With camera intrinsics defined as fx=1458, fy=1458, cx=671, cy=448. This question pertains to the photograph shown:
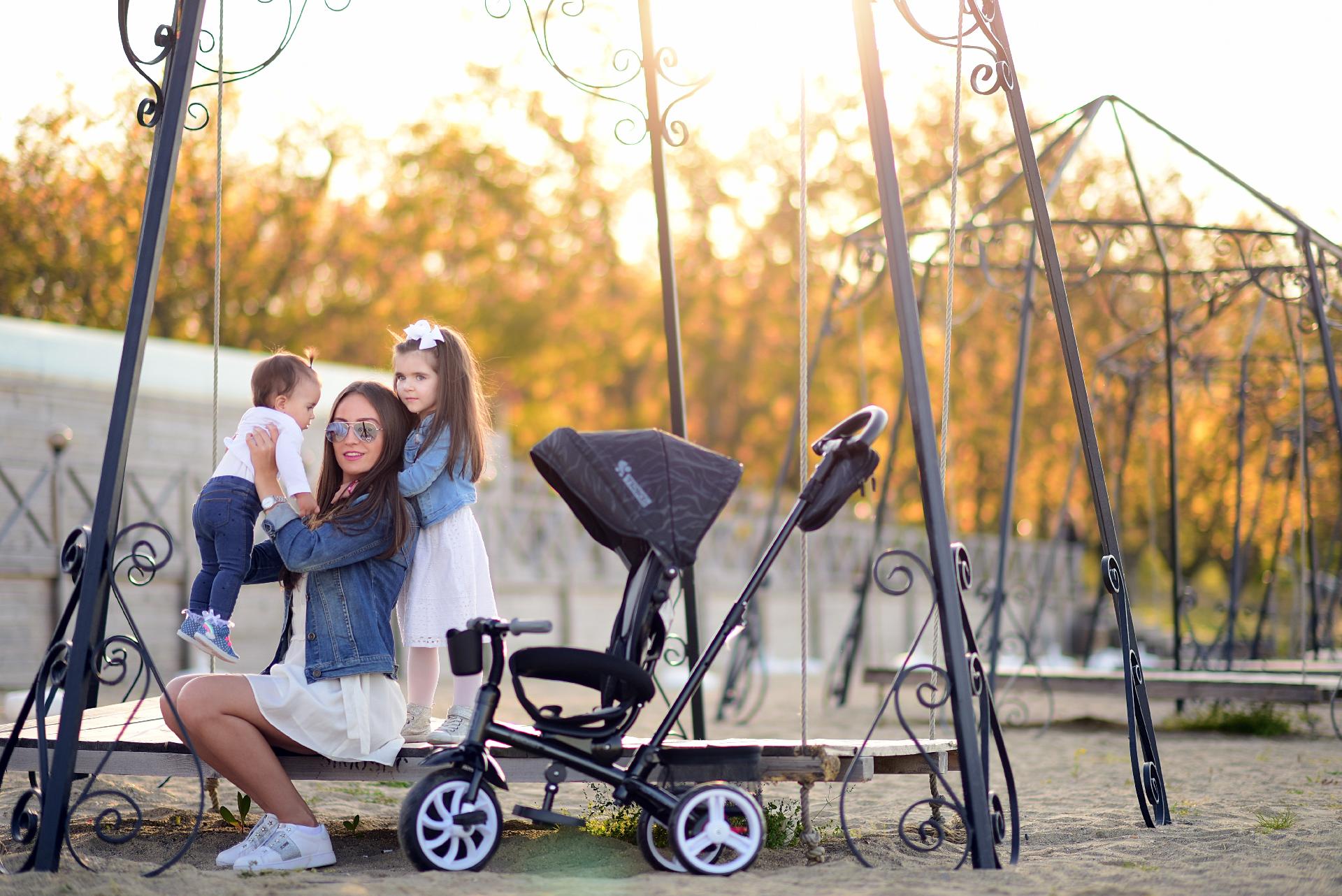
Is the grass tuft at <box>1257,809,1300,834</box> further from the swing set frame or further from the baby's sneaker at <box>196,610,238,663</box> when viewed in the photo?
the baby's sneaker at <box>196,610,238,663</box>

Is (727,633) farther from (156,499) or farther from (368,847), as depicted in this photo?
(156,499)

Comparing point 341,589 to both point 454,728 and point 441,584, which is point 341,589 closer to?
point 441,584

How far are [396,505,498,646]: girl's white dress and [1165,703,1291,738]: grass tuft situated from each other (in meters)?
6.37

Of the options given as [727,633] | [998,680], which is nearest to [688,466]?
[727,633]

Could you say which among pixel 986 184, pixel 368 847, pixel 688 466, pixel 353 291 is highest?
→ pixel 986 184

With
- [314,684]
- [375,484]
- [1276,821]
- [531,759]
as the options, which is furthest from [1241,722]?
[314,684]

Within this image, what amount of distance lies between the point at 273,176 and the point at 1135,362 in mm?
12200

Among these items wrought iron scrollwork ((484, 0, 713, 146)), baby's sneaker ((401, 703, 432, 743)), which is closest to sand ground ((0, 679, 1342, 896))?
baby's sneaker ((401, 703, 432, 743))

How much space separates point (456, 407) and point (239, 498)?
74 centimetres

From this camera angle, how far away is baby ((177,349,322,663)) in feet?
14.7

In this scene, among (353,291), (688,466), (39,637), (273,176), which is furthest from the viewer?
(353,291)

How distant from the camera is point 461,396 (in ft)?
15.1

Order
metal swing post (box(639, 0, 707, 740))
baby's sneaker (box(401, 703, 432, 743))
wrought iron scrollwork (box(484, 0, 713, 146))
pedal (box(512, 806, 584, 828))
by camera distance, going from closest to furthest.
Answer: pedal (box(512, 806, 584, 828)) < baby's sneaker (box(401, 703, 432, 743)) < metal swing post (box(639, 0, 707, 740)) < wrought iron scrollwork (box(484, 0, 713, 146))

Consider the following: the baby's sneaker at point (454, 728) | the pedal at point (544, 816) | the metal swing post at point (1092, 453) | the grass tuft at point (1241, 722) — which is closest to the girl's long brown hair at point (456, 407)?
the baby's sneaker at point (454, 728)
